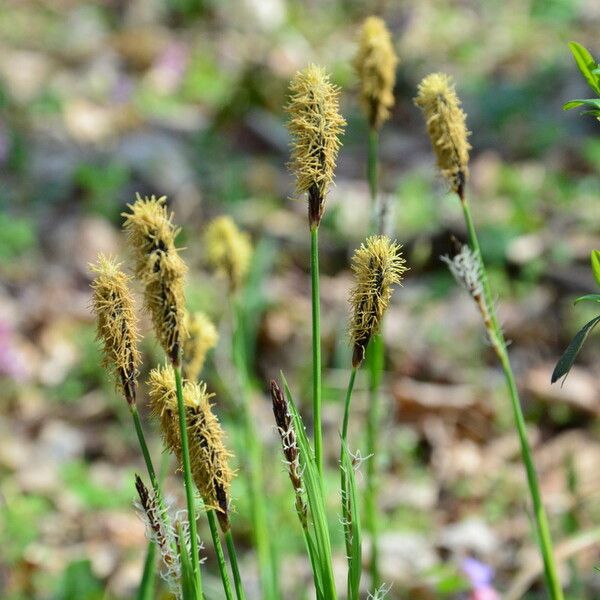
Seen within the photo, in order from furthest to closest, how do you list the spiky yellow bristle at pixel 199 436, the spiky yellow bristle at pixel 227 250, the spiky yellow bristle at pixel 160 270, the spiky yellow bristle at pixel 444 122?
the spiky yellow bristle at pixel 227 250 < the spiky yellow bristle at pixel 444 122 < the spiky yellow bristle at pixel 199 436 < the spiky yellow bristle at pixel 160 270

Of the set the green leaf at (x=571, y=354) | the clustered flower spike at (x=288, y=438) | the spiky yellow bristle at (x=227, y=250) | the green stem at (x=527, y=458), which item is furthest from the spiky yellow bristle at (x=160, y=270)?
the spiky yellow bristle at (x=227, y=250)

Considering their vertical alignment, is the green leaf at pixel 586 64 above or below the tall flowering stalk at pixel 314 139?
above

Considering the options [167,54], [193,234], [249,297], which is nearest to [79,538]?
[249,297]

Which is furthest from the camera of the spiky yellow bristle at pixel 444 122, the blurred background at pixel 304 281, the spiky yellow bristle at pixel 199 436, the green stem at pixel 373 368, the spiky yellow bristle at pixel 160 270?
the blurred background at pixel 304 281

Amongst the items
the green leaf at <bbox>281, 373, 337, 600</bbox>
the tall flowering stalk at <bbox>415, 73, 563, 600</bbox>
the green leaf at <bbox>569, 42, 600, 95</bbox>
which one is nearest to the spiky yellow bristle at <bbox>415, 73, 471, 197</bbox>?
the tall flowering stalk at <bbox>415, 73, 563, 600</bbox>

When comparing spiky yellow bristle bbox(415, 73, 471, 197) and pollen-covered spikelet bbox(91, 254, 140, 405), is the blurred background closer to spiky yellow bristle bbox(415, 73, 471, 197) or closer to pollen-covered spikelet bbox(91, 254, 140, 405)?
spiky yellow bristle bbox(415, 73, 471, 197)

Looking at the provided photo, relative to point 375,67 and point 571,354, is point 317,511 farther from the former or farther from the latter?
point 375,67

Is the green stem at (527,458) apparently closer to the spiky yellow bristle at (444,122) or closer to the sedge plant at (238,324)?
the spiky yellow bristle at (444,122)
